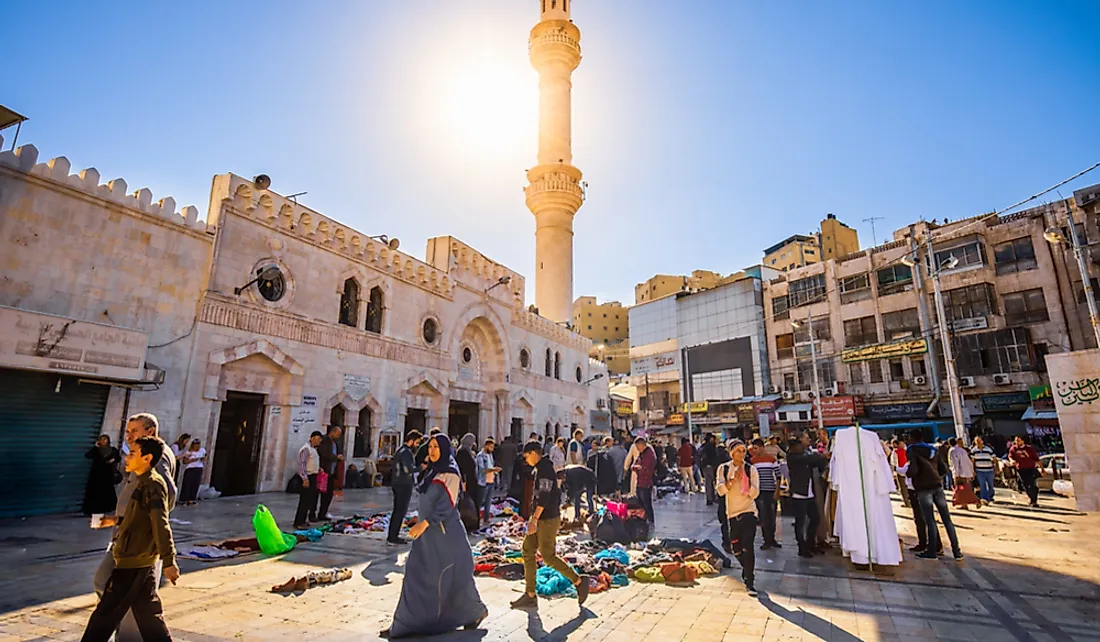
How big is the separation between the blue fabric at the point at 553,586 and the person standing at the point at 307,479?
5195 millimetres

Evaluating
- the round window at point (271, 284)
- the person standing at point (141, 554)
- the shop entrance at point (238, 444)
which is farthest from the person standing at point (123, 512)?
the round window at point (271, 284)

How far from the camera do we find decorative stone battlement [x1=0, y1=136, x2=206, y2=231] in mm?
9969

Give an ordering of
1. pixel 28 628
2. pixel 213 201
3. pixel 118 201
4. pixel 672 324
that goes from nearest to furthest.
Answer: pixel 28 628
pixel 118 201
pixel 213 201
pixel 672 324

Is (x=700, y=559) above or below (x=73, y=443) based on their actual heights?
below

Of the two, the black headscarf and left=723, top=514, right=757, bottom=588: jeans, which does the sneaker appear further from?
left=723, top=514, right=757, bottom=588: jeans

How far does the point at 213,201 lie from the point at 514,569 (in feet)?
39.6

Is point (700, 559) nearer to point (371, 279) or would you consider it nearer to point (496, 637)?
point (496, 637)

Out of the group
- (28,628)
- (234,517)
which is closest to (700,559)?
(28,628)

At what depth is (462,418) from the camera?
22.3m

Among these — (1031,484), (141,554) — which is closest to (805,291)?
(1031,484)

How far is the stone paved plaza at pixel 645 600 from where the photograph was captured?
448cm

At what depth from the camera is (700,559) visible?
6.94 meters

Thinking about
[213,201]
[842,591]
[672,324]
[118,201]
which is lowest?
[842,591]

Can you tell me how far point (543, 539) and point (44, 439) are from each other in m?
10.2
